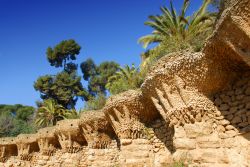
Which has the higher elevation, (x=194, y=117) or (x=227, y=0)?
(x=227, y=0)

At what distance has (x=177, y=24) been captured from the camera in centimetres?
1227

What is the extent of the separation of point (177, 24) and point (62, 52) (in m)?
21.3

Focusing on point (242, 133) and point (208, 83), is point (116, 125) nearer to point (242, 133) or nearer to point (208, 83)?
point (208, 83)

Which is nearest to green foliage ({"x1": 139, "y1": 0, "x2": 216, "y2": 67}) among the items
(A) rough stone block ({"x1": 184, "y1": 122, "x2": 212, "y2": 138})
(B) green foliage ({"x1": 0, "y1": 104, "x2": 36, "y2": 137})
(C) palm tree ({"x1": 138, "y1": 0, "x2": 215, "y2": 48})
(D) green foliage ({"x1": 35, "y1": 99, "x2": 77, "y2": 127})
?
(C) palm tree ({"x1": 138, "y1": 0, "x2": 215, "y2": 48})

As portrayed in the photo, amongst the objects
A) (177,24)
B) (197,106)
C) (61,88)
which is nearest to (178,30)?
(177,24)

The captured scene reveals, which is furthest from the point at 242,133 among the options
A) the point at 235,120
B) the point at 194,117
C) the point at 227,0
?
the point at 227,0

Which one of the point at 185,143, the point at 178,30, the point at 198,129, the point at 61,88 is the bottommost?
the point at 185,143

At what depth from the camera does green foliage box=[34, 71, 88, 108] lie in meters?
28.9

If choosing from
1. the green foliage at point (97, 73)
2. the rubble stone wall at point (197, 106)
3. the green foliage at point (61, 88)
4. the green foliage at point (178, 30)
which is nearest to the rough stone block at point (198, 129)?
the rubble stone wall at point (197, 106)

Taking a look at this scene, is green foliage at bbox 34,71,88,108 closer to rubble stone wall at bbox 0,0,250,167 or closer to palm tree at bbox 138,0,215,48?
palm tree at bbox 138,0,215,48

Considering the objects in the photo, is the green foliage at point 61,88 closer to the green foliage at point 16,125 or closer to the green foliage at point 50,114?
the green foliage at point 50,114

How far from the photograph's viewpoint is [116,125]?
10320 mm

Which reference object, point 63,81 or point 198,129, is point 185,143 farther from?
point 63,81

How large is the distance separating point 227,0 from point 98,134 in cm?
824
